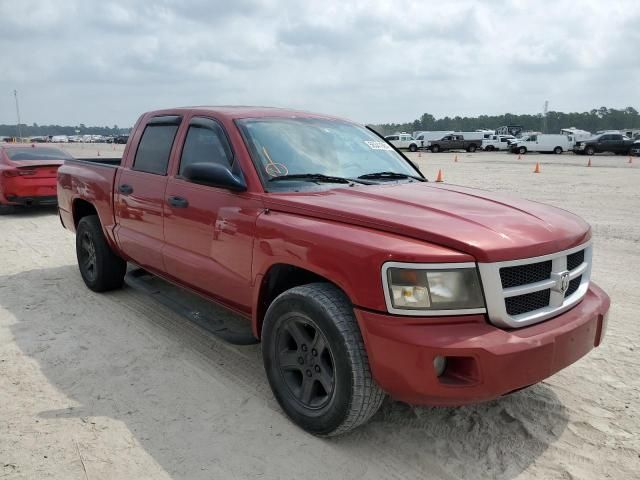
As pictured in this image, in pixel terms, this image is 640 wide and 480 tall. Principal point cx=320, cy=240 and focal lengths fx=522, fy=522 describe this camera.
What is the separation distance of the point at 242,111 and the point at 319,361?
203 centimetres

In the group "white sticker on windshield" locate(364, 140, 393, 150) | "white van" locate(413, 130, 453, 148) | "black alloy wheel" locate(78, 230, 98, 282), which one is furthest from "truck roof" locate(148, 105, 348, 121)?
"white van" locate(413, 130, 453, 148)

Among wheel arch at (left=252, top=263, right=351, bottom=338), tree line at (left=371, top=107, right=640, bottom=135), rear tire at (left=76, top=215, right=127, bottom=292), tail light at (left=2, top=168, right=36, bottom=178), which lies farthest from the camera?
tree line at (left=371, top=107, right=640, bottom=135)

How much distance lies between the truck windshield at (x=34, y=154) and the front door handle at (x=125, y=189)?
6627 mm

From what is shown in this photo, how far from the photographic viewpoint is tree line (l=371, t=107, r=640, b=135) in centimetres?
10538

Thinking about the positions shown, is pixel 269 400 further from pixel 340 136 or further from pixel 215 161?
pixel 340 136

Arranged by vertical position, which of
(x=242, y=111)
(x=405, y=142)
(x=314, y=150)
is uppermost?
(x=242, y=111)

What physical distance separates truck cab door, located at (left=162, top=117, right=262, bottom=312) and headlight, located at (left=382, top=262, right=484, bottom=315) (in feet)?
3.76

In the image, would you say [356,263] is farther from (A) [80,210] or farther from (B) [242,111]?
(A) [80,210]

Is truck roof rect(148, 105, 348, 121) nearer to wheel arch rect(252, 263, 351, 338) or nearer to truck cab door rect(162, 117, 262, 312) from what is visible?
truck cab door rect(162, 117, 262, 312)

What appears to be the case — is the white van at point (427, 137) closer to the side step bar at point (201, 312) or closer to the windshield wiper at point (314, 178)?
the side step bar at point (201, 312)

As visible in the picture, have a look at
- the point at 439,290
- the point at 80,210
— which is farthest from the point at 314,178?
the point at 80,210

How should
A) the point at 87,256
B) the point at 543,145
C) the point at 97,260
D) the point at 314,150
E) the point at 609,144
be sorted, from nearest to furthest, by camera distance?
1. the point at 314,150
2. the point at 97,260
3. the point at 87,256
4. the point at 609,144
5. the point at 543,145

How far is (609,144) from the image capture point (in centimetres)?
3575

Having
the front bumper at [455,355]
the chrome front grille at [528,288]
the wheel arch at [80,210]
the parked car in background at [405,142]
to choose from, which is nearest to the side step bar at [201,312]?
the wheel arch at [80,210]
